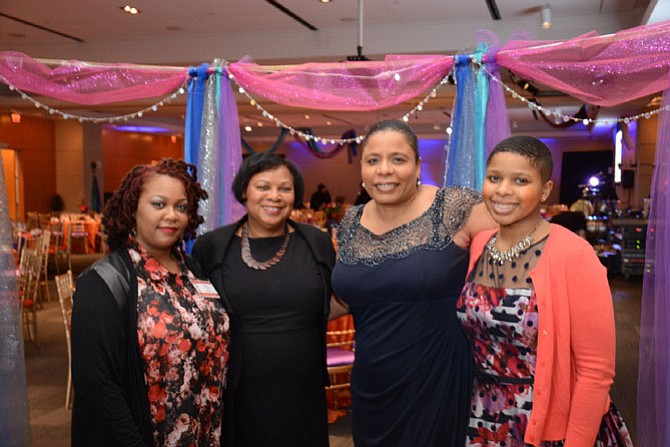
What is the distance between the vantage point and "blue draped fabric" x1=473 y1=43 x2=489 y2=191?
129 inches

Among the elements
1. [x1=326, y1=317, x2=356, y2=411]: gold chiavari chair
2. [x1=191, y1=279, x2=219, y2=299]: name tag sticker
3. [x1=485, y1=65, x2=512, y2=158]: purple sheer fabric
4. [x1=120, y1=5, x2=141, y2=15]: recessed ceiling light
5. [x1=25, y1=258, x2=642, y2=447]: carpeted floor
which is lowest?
[x1=25, y1=258, x2=642, y2=447]: carpeted floor

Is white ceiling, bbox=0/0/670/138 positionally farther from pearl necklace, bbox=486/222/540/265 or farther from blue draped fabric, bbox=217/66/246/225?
pearl necklace, bbox=486/222/540/265

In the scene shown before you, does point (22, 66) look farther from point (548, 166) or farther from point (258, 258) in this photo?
point (548, 166)

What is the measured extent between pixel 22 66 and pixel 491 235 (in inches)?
111

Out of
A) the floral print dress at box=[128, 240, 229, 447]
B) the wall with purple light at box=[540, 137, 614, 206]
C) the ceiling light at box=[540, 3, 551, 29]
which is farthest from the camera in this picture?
the wall with purple light at box=[540, 137, 614, 206]

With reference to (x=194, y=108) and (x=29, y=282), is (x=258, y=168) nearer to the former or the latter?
(x=194, y=108)

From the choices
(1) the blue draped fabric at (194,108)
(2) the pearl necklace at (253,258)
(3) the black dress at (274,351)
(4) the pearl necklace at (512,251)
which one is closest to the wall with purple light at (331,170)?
(1) the blue draped fabric at (194,108)

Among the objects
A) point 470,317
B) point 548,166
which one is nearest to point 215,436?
point 470,317

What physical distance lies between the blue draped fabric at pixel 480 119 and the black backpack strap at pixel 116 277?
1923 mm

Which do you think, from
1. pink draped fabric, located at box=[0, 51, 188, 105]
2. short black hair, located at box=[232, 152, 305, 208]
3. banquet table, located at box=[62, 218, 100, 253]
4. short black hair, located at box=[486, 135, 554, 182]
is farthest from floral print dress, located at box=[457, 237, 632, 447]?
banquet table, located at box=[62, 218, 100, 253]

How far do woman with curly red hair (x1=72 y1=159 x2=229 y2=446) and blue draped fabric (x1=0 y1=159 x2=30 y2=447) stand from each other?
734mm

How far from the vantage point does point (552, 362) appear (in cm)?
169

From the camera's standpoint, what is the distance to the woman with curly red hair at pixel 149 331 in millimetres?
1902

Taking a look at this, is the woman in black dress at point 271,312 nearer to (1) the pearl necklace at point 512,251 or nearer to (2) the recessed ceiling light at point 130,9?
(1) the pearl necklace at point 512,251
